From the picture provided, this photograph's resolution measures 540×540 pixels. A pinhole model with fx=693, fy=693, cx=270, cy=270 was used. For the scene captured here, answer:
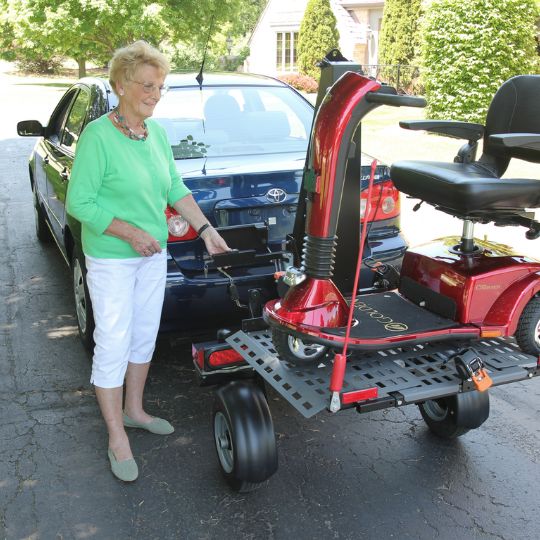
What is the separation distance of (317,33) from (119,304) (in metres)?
30.4

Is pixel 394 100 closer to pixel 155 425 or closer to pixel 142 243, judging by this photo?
pixel 142 243

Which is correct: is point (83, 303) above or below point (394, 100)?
below

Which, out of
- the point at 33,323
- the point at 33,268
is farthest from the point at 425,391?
the point at 33,268

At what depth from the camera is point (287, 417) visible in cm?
395

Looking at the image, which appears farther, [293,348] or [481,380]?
[293,348]

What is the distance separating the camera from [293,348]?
3.02 meters

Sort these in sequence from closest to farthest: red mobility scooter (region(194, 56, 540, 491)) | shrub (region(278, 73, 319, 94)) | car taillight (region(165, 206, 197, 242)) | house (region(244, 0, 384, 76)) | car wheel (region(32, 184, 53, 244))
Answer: red mobility scooter (region(194, 56, 540, 491)) < car taillight (region(165, 206, 197, 242)) < car wheel (region(32, 184, 53, 244)) < shrub (region(278, 73, 319, 94)) < house (region(244, 0, 384, 76))

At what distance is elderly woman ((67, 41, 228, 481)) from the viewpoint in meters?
3.02

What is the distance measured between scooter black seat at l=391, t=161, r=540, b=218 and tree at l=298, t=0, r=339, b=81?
28.8 m

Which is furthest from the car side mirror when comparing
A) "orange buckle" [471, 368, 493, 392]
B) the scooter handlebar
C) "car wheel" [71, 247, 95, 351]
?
"orange buckle" [471, 368, 493, 392]

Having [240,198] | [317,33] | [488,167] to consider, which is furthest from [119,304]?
[317,33]

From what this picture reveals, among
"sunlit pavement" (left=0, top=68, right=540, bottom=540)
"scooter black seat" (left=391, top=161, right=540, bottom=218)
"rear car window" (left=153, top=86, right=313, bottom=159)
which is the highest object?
"rear car window" (left=153, top=86, right=313, bottom=159)

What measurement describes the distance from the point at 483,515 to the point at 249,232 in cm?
191

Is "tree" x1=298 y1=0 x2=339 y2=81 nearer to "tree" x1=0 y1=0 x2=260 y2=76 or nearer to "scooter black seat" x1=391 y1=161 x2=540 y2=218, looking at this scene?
"tree" x1=0 y1=0 x2=260 y2=76
